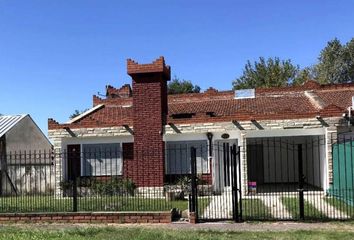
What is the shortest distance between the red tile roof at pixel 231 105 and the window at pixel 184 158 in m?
1.13

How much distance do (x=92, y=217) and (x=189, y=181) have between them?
27.9 feet

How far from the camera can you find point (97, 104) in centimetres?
3117

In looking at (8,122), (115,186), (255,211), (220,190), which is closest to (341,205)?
(255,211)

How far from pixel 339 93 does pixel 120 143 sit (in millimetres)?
12974

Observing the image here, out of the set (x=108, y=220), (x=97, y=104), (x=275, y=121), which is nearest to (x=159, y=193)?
(x=275, y=121)

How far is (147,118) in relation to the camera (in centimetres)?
2262

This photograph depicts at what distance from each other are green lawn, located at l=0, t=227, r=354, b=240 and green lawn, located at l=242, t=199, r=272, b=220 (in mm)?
2097

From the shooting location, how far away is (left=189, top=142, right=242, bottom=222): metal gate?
13000 mm

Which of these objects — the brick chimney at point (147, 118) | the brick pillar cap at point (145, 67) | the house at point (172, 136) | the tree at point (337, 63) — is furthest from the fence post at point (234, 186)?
the tree at point (337, 63)

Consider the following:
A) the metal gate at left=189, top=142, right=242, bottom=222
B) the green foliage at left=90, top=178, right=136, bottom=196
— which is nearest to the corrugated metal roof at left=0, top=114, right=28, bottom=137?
the green foliage at left=90, top=178, right=136, bottom=196

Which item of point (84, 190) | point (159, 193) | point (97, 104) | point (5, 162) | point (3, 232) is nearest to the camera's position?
point (3, 232)

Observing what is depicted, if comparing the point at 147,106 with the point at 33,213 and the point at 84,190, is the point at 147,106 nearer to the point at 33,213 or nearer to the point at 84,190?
the point at 84,190

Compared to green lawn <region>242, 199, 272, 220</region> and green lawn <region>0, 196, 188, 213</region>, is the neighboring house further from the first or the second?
green lawn <region>242, 199, 272, 220</region>

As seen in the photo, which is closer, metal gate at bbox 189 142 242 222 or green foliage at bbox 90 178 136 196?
metal gate at bbox 189 142 242 222
